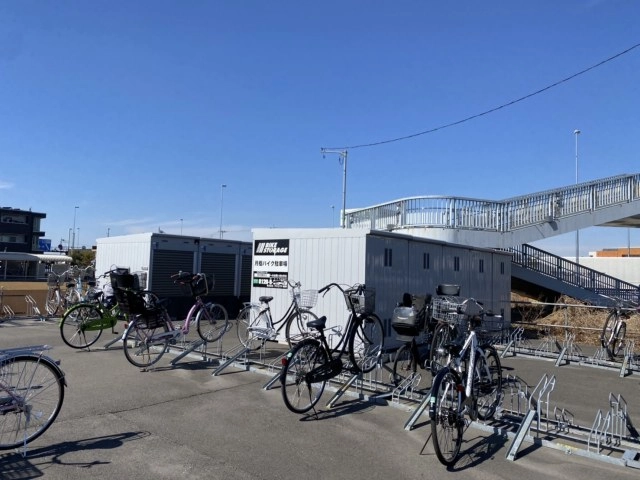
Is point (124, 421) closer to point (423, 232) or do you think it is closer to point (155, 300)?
point (155, 300)

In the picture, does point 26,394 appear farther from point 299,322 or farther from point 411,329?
point 299,322

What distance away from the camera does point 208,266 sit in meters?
14.3

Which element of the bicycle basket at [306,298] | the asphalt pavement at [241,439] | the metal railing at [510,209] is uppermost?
the metal railing at [510,209]

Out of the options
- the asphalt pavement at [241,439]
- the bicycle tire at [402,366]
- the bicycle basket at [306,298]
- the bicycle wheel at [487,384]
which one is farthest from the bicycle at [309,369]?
the bicycle basket at [306,298]

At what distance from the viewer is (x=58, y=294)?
13.2 meters

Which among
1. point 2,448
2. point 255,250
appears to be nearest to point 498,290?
point 255,250

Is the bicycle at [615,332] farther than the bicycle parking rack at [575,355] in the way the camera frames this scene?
Yes

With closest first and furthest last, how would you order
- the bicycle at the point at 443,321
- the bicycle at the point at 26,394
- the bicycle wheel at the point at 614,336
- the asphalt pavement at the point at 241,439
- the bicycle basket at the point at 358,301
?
the asphalt pavement at the point at 241,439, the bicycle at the point at 26,394, the bicycle at the point at 443,321, the bicycle basket at the point at 358,301, the bicycle wheel at the point at 614,336

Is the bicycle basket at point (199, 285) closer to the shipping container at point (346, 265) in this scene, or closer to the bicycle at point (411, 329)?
the shipping container at point (346, 265)

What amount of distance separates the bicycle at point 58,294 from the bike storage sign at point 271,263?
4694mm

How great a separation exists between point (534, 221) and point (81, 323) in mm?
15511

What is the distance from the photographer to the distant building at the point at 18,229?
182ft

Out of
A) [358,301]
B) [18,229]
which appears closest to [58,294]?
[358,301]

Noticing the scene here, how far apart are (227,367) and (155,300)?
1.78 m
